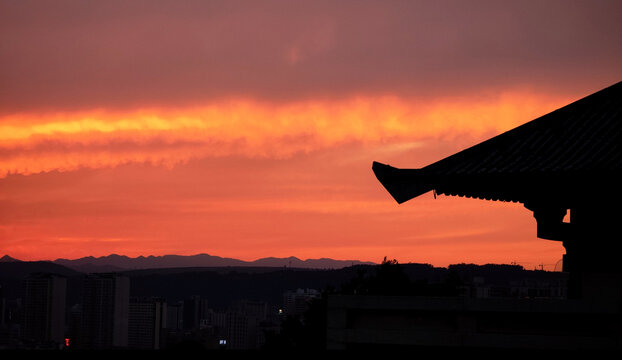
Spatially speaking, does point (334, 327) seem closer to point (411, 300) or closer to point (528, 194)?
point (411, 300)

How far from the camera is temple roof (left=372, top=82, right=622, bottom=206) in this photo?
9.52 m

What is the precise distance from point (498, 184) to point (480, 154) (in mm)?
473

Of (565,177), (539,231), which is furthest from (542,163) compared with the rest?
(539,231)

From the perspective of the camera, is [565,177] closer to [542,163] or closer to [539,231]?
[542,163]

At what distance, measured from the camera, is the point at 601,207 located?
1023 centimetres

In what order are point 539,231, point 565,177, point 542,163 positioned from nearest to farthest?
point 565,177, point 542,163, point 539,231

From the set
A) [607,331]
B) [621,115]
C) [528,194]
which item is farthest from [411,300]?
[621,115]

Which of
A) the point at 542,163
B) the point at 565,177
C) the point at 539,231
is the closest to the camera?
the point at 565,177

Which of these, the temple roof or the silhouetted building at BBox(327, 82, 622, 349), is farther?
the temple roof

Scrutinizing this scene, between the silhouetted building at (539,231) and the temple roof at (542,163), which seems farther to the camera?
the temple roof at (542,163)

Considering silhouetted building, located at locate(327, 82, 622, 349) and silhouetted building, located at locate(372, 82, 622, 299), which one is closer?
silhouetted building, located at locate(327, 82, 622, 349)

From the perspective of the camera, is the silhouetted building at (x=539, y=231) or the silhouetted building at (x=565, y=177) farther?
the silhouetted building at (x=565, y=177)

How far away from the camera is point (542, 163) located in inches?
384

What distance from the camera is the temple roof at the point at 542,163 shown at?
375 inches
